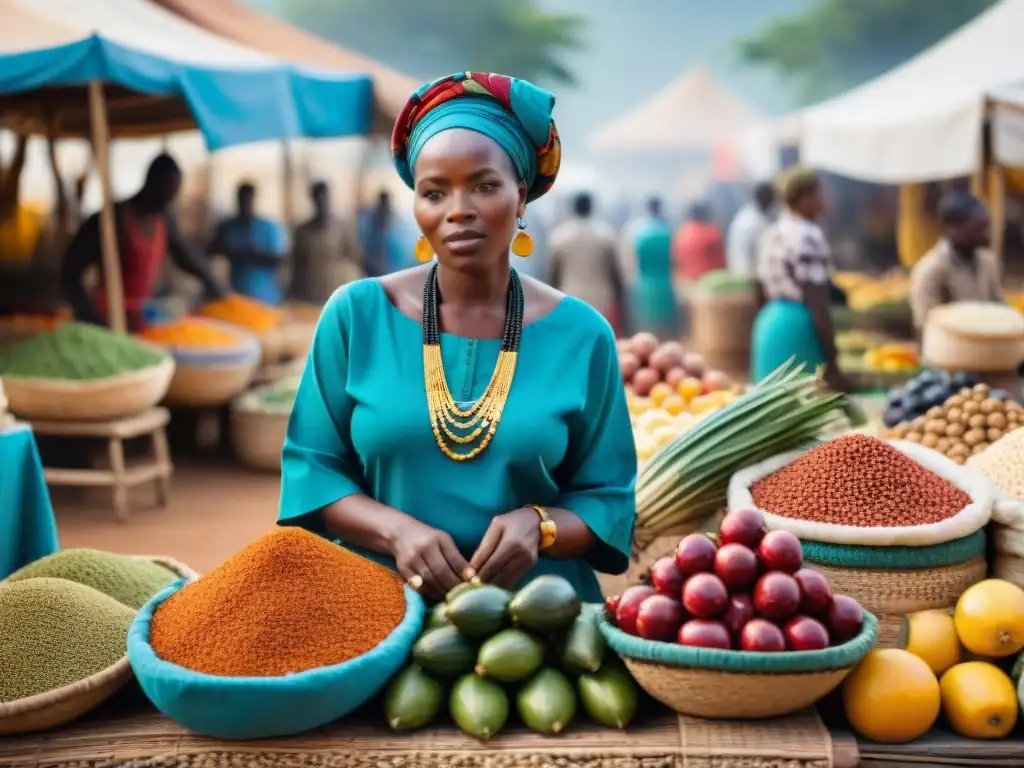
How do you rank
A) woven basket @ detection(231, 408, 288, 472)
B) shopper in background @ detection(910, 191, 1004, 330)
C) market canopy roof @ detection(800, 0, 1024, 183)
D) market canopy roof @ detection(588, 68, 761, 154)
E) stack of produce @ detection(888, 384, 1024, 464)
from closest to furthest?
1. stack of produce @ detection(888, 384, 1024, 464)
2. shopper in background @ detection(910, 191, 1004, 330)
3. woven basket @ detection(231, 408, 288, 472)
4. market canopy roof @ detection(800, 0, 1024, 183)
5. market canopy roof @ detection(588, 68, 761, 154)

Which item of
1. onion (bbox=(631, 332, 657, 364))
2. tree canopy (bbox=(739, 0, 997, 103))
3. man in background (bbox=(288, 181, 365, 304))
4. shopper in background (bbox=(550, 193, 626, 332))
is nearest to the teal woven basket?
onion (bbox=(631, 332, 657, 364))

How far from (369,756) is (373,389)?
2.32ft

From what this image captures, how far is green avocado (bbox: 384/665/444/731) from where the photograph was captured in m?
1.79

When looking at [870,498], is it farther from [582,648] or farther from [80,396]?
[80,396]

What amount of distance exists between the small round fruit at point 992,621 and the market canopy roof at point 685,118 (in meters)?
23.9

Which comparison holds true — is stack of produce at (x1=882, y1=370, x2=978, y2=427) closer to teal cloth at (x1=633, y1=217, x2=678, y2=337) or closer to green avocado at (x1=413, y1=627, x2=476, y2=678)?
green avocado at (x1=413, y1=627, x2=476, y2=678)

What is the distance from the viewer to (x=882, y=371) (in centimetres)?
756

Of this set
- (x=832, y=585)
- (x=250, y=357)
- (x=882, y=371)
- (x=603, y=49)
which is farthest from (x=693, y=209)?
(x=603, y=49)

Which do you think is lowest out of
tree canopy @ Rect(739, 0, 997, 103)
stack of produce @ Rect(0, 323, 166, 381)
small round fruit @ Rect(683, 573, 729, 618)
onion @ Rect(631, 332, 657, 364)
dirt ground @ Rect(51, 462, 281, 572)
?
dirt ground @ Rect(51, 462, 281, 572)

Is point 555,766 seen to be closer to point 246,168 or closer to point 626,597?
point 626,597

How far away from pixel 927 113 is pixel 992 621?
277 inches

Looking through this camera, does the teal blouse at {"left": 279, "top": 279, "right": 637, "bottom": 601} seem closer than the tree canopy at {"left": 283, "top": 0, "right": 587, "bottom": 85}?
Yes

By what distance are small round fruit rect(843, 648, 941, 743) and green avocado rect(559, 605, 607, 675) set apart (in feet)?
1.43

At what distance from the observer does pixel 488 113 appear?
2.05 meters
